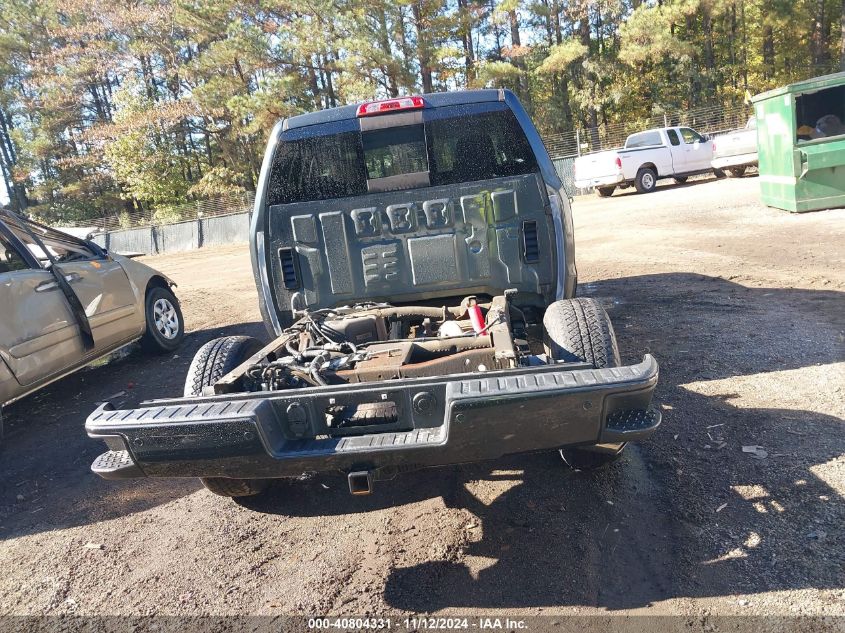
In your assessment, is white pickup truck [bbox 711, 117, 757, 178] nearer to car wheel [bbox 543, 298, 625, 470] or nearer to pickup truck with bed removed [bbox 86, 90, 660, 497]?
pickup truck with bed removed [bbox 86, 90, 660, 497]

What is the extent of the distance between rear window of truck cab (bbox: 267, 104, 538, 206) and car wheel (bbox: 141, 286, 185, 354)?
12.5 feet

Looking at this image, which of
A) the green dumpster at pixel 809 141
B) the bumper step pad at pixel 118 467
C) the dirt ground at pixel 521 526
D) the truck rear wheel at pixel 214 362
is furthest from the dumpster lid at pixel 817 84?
the bumper step pad at pixel 118 467

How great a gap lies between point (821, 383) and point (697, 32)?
38058 millimetres

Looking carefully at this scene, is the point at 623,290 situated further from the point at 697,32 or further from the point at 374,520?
the point at 697,32

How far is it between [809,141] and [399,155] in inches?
352

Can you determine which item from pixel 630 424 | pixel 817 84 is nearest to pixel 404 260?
pixel 630 424

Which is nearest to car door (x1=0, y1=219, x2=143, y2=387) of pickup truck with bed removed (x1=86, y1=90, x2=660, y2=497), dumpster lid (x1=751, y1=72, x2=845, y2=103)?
pickup truck with bed removed (x1=86, y1=90, x2=660, y2=497)

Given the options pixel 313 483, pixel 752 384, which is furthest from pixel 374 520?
pixel 752 384

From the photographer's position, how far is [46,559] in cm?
316

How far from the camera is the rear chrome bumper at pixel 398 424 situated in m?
2.33

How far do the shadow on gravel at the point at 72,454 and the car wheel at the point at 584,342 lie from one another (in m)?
2.10

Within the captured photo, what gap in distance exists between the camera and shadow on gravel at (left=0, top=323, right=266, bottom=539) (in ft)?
12.0

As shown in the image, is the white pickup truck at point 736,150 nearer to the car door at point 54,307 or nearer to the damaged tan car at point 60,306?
the damaged tan car at point 60,306

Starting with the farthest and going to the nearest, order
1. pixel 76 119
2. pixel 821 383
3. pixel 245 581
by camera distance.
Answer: pixel 76 119 < pixel 821 383 < pixel 245 581
